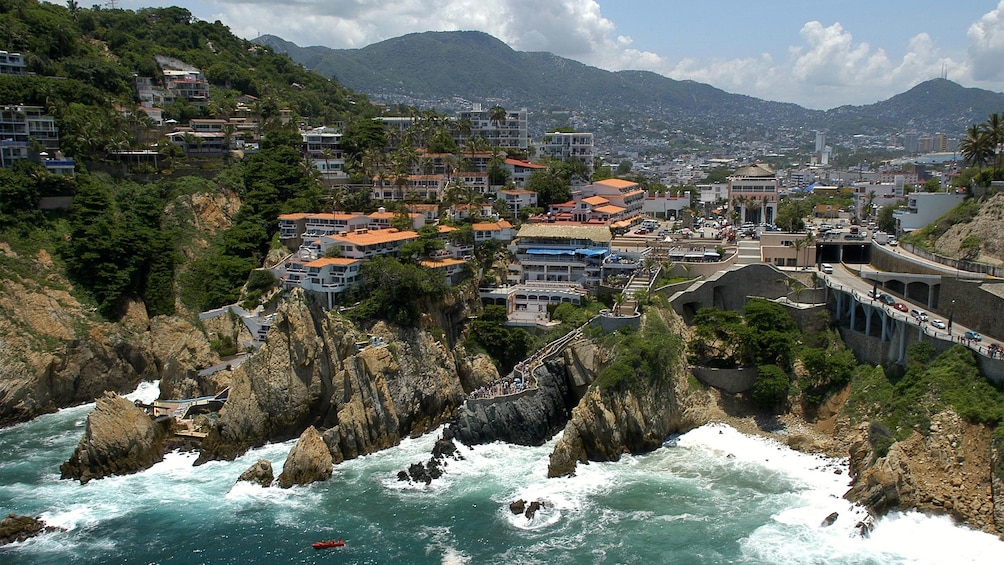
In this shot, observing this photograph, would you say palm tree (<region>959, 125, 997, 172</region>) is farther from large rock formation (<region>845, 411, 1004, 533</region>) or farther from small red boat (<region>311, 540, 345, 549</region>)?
small red boat (<region>311, 540, 345, 549</region>)

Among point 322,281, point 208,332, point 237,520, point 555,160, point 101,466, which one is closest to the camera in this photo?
point 237,520

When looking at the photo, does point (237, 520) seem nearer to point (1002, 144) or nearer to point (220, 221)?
point (220, 221)

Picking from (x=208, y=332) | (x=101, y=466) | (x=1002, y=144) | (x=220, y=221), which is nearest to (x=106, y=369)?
(x=208, y=332)

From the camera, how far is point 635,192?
3324 inches

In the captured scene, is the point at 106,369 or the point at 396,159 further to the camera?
the point at 396,159

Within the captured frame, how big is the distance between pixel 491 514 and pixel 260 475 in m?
12.6

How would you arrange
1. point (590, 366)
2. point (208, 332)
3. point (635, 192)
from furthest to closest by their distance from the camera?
1. point (635, 192)
2. point (208, 332)
3. point (590, 366)

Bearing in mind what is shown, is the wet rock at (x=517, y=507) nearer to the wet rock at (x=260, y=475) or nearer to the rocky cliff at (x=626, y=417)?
the rocky cliff at (x=626, y=417)

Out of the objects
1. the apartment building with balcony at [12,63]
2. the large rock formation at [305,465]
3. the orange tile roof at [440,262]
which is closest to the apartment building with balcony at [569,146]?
the orange tile roof at [440,262]

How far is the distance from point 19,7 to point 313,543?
8145 cm

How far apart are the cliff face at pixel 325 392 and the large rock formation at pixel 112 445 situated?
3.29m

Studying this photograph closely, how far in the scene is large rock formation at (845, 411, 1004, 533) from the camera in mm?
35750

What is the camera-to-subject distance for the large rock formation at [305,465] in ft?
137

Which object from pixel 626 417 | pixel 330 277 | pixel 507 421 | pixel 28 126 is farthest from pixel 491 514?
pixel 28 126
